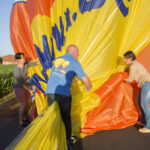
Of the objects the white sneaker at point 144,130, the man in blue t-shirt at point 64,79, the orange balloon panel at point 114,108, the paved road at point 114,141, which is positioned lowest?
the paved road at point 114,141

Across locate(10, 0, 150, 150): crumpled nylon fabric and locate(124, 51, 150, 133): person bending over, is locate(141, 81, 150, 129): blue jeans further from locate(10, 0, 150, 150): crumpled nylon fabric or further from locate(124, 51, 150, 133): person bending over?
locate(10, 0, 150, 150): crumpled nylon fabric

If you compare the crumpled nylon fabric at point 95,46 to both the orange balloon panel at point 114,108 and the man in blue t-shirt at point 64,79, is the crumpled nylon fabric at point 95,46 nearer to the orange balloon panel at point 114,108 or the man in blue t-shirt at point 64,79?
the orange balloon panel at point 114,108

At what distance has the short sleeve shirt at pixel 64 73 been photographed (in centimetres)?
214

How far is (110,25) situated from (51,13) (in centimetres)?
132

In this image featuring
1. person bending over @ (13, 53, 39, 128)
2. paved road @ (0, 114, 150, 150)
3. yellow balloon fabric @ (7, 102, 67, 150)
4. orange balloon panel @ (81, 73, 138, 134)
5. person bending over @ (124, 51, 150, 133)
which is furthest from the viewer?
person bending over @ (13, 53, 39, 128)

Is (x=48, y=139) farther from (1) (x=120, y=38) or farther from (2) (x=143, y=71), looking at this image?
(1) (x=120, y=38)

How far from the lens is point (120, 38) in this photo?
326 cm

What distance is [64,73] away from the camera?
217cm

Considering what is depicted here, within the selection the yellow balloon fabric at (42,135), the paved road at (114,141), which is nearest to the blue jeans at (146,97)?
the paved road at (114,141)

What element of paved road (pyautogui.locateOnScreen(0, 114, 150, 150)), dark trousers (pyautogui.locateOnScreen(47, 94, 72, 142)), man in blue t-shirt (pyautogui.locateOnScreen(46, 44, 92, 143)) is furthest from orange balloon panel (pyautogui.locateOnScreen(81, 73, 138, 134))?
man in blue t-shirt (pyautogui.locateOnScreen(46, 44, 92, 143))

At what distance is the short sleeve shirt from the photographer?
214cm

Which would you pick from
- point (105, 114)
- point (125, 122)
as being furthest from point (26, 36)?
point (125, 122)

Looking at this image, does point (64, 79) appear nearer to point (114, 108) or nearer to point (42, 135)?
point (42, 135)

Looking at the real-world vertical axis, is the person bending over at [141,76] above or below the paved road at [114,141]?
above
